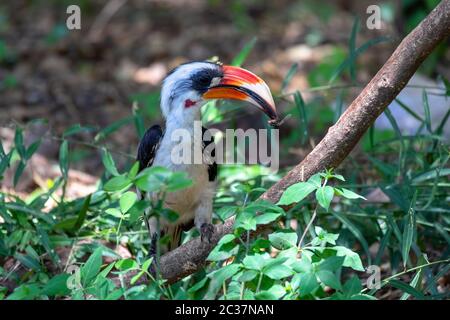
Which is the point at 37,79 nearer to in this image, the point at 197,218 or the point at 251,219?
the point at 197,218

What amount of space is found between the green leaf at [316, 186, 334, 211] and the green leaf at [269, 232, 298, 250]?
0.18m

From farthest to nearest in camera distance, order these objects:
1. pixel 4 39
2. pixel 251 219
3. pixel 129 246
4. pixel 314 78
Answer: pixel 4 39 < pixel 314 78 < pixel 129 246 < pixel 251 219

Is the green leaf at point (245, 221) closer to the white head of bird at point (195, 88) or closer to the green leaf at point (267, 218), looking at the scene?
the green leaf at point (267, 218)

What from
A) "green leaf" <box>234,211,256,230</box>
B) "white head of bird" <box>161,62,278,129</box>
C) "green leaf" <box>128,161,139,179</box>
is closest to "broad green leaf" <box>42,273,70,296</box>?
"green leaf" <box>128,161,139,179</box>

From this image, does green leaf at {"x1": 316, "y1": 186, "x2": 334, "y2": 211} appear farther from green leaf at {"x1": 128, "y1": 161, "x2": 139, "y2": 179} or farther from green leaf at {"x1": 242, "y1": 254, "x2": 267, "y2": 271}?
green leaf at {"x1": 128, "y1": 161, "x2": 139, "y2": 179}

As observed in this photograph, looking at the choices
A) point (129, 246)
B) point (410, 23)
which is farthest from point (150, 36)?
point (129, 246)

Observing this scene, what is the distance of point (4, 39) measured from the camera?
8.38m

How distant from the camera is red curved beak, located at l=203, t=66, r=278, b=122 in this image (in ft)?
11.2

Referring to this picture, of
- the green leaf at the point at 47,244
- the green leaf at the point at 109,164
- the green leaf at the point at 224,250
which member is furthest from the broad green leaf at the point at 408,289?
the green leaf at the point at 47,244

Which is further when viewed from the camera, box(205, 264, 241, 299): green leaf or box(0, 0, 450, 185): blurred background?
box(0, 0, 450, 185): blurred background

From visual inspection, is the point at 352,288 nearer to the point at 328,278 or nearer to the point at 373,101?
the point at 328,278
